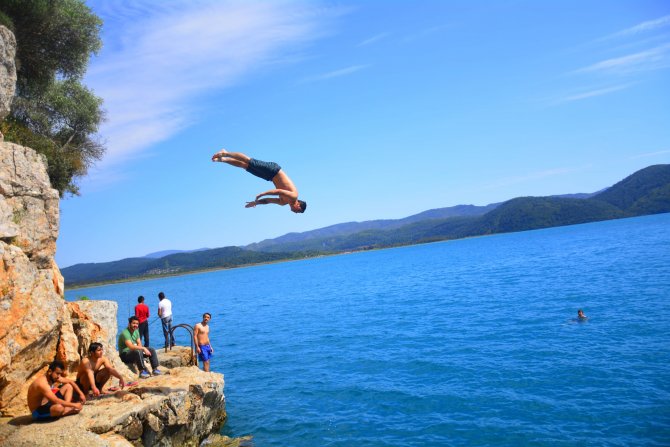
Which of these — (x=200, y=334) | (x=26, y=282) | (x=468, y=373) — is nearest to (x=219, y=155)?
(x=26, y=282)

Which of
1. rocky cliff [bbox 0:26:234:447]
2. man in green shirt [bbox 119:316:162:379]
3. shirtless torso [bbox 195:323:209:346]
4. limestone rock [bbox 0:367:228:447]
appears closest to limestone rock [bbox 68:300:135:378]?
rocky cliff [bbox 0:26:234:447]

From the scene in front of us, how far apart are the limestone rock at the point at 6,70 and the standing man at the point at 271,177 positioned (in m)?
7.39

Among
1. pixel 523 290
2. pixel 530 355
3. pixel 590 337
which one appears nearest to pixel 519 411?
pixel 530 355

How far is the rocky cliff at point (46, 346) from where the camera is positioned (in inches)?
370

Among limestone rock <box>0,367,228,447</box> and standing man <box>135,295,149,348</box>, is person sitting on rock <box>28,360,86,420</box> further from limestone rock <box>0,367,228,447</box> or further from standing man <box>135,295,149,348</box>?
standing man <box>135,295,149,348</box>

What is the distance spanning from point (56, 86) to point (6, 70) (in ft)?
32.0

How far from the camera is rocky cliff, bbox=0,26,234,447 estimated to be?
30.9 feet

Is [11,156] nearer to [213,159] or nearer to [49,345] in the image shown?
[49,345]

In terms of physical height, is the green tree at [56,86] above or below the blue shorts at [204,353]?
above

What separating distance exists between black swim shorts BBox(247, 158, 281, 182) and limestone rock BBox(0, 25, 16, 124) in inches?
312

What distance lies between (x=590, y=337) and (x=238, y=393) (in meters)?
17.7

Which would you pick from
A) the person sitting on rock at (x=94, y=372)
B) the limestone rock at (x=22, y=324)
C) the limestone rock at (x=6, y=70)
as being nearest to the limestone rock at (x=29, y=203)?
the limestone rock at (x=22, y=324)

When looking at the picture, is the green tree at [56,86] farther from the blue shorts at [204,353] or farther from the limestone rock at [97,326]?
the blue shorts at [204,353]

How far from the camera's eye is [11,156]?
11453 millimetres
